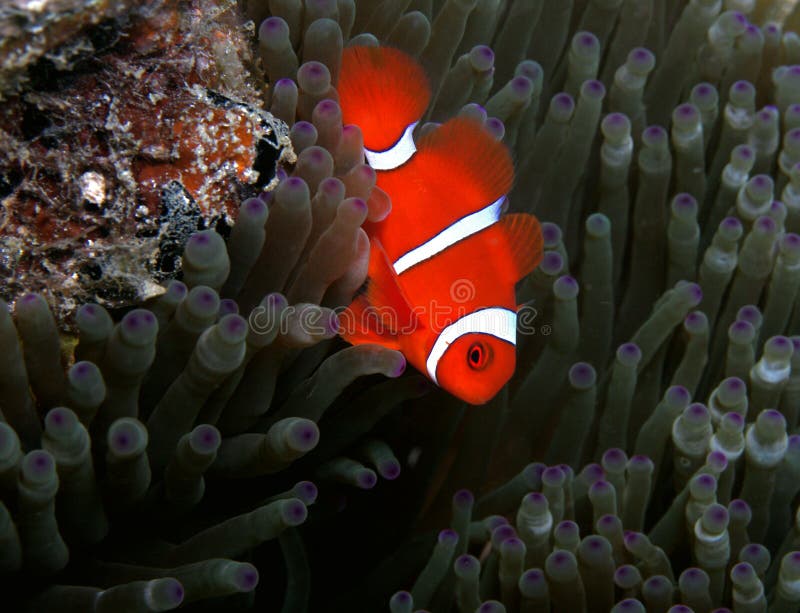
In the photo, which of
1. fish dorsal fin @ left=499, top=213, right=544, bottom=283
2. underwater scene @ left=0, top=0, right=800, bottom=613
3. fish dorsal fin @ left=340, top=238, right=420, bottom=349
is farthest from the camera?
fish dorsal fin @ left=499, top=213, right=544, bottom=283

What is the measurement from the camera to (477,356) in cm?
136

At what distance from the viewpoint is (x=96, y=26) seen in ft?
3.42

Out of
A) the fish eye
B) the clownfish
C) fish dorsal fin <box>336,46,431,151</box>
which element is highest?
fish dorsal fin <box>336,46,431,151</box>

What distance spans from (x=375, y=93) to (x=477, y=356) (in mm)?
532

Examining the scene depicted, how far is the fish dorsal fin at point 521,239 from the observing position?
1.45 meters

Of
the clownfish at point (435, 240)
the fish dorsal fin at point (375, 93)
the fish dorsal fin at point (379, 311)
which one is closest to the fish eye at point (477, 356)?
the clownfish at point (435, 240)

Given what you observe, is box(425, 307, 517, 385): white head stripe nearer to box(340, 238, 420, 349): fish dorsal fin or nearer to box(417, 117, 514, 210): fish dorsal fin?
box(340, 238, 420, 349): fish dorsal fin

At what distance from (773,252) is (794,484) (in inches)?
19.0

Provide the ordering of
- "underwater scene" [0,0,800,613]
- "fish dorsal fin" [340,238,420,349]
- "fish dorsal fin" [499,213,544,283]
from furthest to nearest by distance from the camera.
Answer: "fish dorsal fin" [499,213,544,283] < "fish dorsal fin" [340,238,420,349] < "underwater scene" [0,0,800,613]

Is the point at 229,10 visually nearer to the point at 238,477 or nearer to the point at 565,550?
the point at 238,477

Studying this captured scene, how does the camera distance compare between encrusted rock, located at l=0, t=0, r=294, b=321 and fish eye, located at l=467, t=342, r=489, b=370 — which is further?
fish eye, located at l=467, t=342, r=489, b=370

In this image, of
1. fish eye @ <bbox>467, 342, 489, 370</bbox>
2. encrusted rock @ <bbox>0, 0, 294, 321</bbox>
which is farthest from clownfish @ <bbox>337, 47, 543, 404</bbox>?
encrusted rock @ <bbox>0, 0, 294, 321</bbox>

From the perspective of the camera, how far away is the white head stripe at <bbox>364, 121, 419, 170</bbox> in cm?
145

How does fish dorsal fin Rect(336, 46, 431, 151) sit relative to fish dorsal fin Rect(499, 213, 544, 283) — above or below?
above
